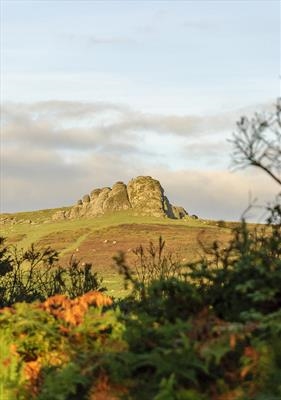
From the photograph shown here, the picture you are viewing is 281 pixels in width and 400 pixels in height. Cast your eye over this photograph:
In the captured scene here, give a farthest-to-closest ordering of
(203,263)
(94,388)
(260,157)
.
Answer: (260,157) < (203,263) < (94,388)

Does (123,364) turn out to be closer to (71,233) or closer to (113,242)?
(113,242)

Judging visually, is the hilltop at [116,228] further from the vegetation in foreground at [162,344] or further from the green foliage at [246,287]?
the green foliage at [246,287]

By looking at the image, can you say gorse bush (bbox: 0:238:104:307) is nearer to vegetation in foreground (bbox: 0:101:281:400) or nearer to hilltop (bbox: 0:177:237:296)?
vegetation in foreground (bbox: 0:101:281:400)

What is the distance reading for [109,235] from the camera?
60.3m

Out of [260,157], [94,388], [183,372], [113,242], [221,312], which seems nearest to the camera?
[183,372]

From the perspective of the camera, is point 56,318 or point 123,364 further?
point 56,318

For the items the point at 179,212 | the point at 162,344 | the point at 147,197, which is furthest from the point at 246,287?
the point at 179,212

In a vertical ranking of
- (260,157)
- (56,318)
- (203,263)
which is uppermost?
(260,157)

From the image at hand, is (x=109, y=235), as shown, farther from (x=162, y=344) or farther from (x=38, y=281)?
(x=162, y=344)

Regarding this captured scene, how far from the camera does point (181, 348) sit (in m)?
4.96

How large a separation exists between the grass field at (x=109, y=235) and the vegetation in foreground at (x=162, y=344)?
3600 centimetres

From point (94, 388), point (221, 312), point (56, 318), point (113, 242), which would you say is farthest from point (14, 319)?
point (113, 242)

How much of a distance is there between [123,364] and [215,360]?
2.10ft

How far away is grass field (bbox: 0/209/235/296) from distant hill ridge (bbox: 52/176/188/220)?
8.11 ft
